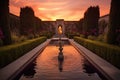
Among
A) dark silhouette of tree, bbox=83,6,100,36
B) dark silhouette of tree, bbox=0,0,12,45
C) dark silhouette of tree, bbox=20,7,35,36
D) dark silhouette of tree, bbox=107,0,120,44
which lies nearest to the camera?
dark silhouette of tree, bbox=107,0,120,44

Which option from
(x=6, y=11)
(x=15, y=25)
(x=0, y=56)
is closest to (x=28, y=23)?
(x=15, y=25)

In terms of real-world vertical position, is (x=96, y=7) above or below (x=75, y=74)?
above

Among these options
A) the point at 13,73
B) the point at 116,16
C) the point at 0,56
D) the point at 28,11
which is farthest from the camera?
the point at 28,11

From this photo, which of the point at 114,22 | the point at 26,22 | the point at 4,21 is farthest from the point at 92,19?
the point at 4,21

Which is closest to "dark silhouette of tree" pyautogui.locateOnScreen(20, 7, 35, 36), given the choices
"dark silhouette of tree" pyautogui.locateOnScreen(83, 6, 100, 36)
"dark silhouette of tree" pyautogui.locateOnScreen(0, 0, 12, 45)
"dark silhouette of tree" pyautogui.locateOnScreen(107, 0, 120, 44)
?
"dark silhouette of tree" pyautogui.locateOnScreen(83, 6, 100, 36)

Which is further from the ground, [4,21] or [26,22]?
[26,22]

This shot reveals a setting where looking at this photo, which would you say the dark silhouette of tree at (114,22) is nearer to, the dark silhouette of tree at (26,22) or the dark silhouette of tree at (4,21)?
the dark silhouette of tree at (4,21)

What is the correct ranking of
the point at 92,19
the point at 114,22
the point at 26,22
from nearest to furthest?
the point at 114,22, the point at 92,19, the point at 26,22

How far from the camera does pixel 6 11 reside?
46.0 feet

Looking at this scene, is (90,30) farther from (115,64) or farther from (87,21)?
(115,64)

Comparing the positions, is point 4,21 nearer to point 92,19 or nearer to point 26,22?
point 26,22

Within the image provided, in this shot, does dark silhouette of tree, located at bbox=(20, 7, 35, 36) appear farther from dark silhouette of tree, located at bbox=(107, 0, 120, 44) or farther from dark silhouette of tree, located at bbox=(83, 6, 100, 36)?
dark silhouette of tree, located at bbox=(107, 0, 120, 44)

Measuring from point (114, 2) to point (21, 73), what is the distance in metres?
7.95

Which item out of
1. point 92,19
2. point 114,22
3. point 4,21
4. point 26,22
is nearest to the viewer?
point 114,22
